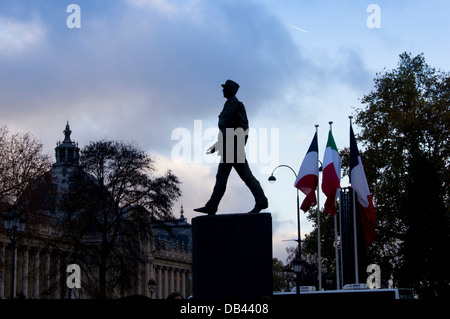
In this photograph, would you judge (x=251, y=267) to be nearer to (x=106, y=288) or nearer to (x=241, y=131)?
(x=241, y=131)

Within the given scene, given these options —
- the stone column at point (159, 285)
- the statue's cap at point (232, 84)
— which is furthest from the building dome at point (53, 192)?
the stone column at point (159, 285)

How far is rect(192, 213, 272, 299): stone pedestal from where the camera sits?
1584 cm

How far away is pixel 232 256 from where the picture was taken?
16.0 m

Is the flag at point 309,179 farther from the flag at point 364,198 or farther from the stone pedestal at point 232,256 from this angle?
the stone pedestal at point 232,256

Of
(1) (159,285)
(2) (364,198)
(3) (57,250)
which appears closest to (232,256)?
(2) (364,198)

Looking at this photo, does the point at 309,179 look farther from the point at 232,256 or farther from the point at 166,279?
the point at 166,279

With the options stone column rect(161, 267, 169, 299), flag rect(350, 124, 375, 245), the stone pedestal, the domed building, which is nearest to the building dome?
the domed building

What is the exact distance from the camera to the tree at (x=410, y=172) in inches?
1959

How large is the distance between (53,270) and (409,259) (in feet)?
77.2

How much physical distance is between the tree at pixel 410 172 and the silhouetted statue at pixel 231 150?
32861 millimetres

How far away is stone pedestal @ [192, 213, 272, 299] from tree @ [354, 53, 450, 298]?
3383 centimetres

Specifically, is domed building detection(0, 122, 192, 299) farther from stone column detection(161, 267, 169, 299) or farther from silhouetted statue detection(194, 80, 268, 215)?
silhouetted statue detection(194, 80, 268, 215)
